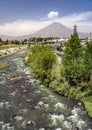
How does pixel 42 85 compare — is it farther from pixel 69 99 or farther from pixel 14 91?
pixel 69 99

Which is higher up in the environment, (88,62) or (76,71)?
(88,62)

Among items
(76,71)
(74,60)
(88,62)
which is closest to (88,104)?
(76,71)

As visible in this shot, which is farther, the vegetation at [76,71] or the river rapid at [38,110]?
the vegetation at [76,71]

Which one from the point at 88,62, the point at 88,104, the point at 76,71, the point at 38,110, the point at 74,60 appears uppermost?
Answer: the point at 74,60

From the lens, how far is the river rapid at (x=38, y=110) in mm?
35000

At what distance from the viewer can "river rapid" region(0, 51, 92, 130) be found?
35000 millimetres

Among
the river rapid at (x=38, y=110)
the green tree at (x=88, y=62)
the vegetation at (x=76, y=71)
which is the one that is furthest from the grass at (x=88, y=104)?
the green tree at (x=88, y=62)

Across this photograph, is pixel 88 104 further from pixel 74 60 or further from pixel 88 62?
pixel 74 60

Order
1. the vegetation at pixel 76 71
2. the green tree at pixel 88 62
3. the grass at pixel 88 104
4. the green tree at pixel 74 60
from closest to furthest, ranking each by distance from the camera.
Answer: the grass at pixel 88 104, the vegetation at pixel 76 71, the green tree at pixel 88 62, the green tree at pixel 74 60

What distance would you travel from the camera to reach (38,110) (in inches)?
1618

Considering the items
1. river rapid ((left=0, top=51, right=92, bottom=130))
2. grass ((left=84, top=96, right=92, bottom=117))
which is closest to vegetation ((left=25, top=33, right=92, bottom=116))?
grass ((left=84, top=96, right=92, bottom=117))

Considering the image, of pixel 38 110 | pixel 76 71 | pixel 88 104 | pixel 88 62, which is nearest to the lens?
pixel 38 110

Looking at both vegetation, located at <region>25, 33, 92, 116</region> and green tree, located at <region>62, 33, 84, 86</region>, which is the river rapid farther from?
green tree, located at <region>62, 33, 84, 86</region>

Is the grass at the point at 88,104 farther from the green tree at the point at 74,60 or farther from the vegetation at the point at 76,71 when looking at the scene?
the green tree at the point at 74,60
